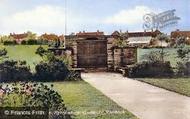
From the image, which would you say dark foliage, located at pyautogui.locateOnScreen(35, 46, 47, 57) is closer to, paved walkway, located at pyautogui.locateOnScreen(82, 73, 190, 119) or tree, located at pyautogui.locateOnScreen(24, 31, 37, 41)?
tree, located at pyautogui.locateOnScreen(24, 31, 37, 41)

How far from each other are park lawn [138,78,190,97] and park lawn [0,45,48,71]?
1002 mm

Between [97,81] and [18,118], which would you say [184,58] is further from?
[18,118]

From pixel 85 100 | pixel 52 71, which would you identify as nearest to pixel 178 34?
pixel 85 100

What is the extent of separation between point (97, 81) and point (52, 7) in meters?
0.77

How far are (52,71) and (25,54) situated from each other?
0.96 ft

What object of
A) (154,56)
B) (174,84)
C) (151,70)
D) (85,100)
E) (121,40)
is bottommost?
(85,100)

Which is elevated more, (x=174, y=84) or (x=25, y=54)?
(x=25, y=54)

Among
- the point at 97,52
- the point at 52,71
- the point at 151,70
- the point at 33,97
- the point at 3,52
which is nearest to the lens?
the point at 33,97

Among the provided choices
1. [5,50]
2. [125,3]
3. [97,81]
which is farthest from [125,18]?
[5,50]

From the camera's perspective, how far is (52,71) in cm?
610

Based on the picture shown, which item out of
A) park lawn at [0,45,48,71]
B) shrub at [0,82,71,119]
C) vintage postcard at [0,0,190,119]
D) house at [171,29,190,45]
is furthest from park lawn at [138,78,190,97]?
park lawn at [0,45,48,71]

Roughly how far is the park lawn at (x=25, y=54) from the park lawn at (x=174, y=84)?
1.00 m

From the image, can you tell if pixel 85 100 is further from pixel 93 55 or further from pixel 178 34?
pixel 178 34

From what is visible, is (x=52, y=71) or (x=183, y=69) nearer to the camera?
(x=52, y=71)
